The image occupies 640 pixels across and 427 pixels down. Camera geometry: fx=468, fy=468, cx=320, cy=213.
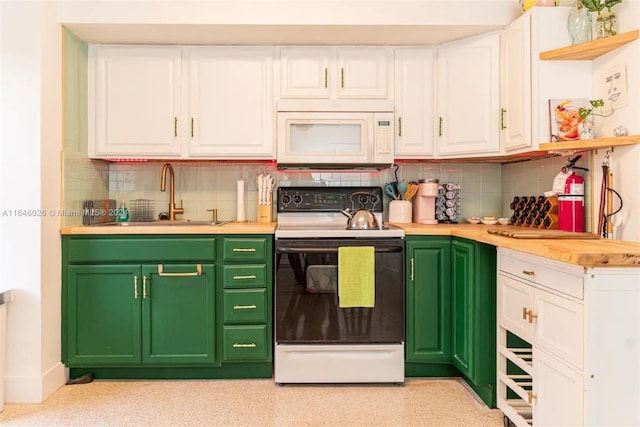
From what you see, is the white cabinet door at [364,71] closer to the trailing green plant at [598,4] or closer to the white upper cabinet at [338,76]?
the white upper cabinet at [338,76]

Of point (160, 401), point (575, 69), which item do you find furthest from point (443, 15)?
point (160, 401)

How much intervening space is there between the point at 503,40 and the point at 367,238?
1382mm

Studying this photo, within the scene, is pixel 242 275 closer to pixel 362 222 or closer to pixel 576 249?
pixel 362 222

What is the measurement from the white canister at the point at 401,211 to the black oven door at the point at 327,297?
1.92 ft

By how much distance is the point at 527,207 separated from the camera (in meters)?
2.81

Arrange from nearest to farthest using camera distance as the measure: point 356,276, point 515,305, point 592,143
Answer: point 515,305 → point 592,143 → point 356,276

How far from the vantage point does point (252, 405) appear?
238cm

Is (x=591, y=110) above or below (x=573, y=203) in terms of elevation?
above

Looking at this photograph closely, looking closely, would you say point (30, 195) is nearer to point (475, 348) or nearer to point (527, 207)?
point (475, 348)

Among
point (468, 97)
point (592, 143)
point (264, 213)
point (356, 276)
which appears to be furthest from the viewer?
point (264, 213)

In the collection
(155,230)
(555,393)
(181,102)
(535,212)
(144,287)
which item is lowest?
(555,393)

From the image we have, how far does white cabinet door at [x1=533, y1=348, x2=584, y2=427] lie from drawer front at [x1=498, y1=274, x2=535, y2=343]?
13cm

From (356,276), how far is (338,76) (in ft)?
4.17

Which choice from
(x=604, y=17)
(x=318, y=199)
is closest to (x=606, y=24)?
(x=604, y=17)
